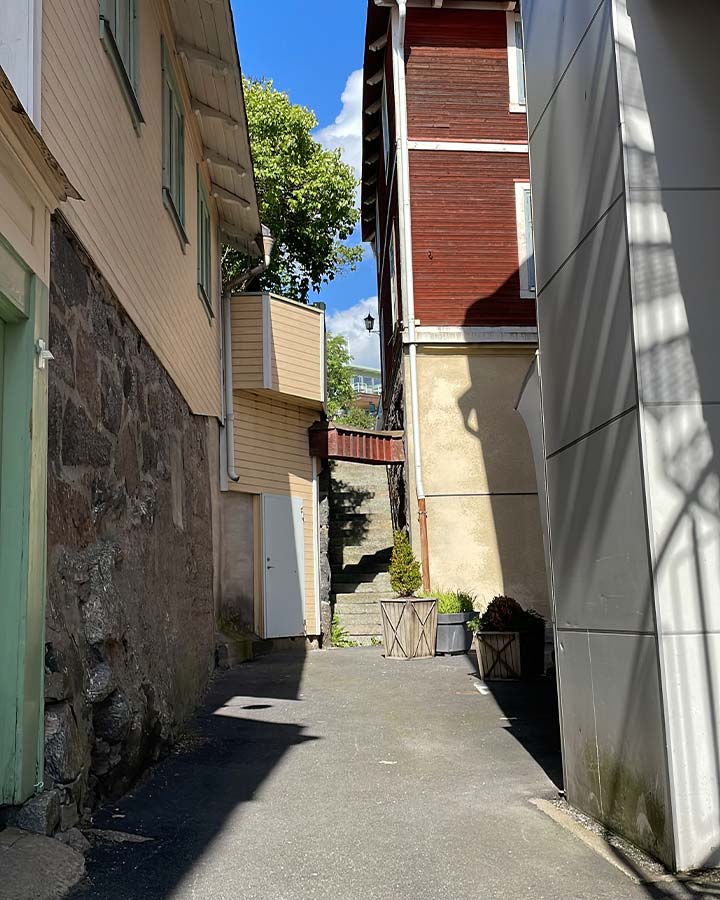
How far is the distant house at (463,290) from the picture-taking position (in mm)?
13172

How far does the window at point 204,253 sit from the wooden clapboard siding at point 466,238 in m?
3.93

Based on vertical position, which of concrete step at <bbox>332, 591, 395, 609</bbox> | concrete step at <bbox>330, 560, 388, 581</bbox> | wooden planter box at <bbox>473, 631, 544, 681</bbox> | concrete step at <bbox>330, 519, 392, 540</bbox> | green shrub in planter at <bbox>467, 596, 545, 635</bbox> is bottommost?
wooden planter box at <bbox>473, 631, 544, 681</bbox>

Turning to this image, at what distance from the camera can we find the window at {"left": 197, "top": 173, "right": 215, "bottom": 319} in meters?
10.0

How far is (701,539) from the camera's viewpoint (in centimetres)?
388

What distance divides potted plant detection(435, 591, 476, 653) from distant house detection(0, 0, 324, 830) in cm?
287

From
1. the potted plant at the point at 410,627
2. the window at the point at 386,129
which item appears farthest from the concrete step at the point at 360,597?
the window at the point at 386,129

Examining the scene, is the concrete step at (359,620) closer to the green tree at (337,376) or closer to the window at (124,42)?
the window at (124,42)

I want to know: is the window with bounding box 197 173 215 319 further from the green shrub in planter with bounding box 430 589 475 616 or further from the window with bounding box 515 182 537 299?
the window with bounding box 515 182 537 299

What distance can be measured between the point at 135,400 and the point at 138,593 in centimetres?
126

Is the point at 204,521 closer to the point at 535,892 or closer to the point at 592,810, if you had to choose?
the point at 592,810

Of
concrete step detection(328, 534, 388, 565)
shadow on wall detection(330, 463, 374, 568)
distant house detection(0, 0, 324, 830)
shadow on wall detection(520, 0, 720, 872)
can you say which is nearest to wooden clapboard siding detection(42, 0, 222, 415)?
distant house detection(0, 0, 324, 830)

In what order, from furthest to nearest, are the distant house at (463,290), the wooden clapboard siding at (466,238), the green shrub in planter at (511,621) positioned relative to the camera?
1. the wooden clapboard siding at (466,238)
2. the distant house at (463,290)
3. the green shrub in planter at (511,621)

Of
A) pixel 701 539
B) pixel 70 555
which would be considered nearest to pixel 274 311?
pixel 70 555

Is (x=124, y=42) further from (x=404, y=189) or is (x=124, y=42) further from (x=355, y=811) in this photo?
(x=404, y=189)
